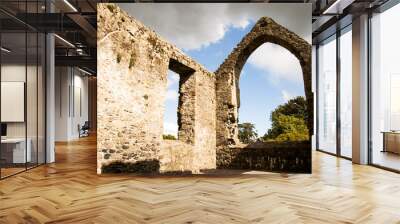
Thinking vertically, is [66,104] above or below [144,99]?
above

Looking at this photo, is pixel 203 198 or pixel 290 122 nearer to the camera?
pixel 203 198

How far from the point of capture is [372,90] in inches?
286

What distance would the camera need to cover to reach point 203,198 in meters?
4.34

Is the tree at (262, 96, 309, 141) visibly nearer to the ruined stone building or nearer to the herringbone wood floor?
the ruined stone building

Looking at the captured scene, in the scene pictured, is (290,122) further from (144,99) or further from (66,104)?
(66,104)

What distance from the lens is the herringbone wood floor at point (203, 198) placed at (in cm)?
353

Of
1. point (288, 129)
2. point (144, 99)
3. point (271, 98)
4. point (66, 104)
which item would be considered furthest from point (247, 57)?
point (66, 104)

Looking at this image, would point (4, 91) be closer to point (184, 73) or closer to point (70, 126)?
point (184, 73)

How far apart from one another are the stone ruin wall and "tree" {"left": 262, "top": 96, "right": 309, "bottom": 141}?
100cm

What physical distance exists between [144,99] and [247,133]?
1.78 metres

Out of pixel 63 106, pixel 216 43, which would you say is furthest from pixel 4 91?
pixel 63 106

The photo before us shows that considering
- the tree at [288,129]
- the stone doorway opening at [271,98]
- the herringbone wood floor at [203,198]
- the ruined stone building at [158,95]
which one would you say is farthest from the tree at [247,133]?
the herringbone wood floor at [203,198]

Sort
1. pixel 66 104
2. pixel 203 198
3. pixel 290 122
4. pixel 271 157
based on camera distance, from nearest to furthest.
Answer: pixel 203 198, pixel 290 122, pixel 271 157, pixel 66 104

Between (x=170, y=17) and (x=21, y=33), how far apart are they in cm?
248
